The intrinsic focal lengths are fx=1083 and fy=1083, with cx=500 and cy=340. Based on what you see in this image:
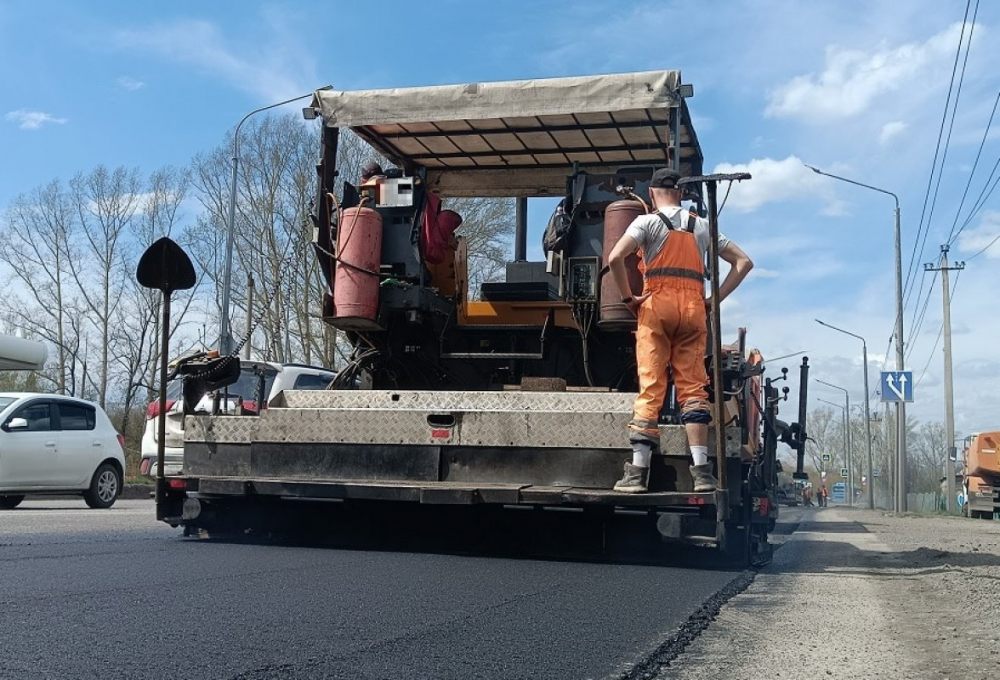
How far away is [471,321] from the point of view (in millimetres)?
8094

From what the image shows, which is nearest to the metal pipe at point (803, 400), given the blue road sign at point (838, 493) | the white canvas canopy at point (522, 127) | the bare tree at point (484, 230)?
the bare tree at point (484, 230)

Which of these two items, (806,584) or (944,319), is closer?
(806,584)

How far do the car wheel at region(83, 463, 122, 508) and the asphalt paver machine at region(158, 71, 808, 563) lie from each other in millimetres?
7209

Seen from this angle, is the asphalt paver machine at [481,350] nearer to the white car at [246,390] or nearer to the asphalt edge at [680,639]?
the asphalt edge at [680,639]

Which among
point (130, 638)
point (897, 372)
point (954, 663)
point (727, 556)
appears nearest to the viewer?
point (130, 638)

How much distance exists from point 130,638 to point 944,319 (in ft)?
116

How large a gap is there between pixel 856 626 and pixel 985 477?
30327 mm

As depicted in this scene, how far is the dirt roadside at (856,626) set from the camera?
12.9ft

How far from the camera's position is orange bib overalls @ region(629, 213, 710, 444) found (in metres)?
6.23

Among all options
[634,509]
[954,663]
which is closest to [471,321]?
[634,509]

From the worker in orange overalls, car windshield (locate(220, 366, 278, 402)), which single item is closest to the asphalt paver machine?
the worker in orange overalls

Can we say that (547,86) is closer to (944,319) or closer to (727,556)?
(727,556)

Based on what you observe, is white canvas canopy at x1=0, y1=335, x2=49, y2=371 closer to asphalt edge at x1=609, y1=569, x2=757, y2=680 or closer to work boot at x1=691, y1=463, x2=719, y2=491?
work boot at x1=691, y1=463, x2=719, y2=491

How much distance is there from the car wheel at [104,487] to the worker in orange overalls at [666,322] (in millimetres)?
9633
